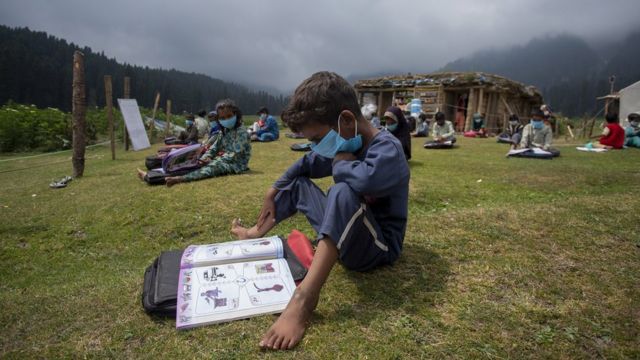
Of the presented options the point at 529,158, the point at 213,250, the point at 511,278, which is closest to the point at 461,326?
the point at 511,278

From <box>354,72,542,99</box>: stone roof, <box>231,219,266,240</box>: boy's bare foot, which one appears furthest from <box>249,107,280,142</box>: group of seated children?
<box>231,219,266,240</box>: boy's bare foot

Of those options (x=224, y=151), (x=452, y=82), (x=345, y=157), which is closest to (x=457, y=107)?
(x=452, y=82)

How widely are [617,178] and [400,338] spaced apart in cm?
646

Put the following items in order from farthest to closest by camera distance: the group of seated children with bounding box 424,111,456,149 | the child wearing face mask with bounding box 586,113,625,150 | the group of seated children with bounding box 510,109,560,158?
1. the group of seated children with bounding box 424,111,456,149
2. the child wearing face mask with bounding box 586,113,625,150
3. the group of seated children with bounding box 510,109,560,158

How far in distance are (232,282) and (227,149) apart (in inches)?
193

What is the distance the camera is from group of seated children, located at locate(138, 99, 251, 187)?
650cm

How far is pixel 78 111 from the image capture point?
8008mm

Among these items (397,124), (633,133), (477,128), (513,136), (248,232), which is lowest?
(248,232)

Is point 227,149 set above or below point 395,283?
above

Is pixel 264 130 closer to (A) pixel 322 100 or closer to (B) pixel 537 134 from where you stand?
(B) pixel 537 134

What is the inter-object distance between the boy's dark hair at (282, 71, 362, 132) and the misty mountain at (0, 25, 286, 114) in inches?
1882

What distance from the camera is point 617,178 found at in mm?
6211

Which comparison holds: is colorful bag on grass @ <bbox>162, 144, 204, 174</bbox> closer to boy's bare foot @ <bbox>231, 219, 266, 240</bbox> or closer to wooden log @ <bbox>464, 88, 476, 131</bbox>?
boy's bare foot @ <bbox>231, 219, 266, 240</bbox>

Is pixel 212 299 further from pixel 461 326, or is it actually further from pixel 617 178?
pixel 617 178
